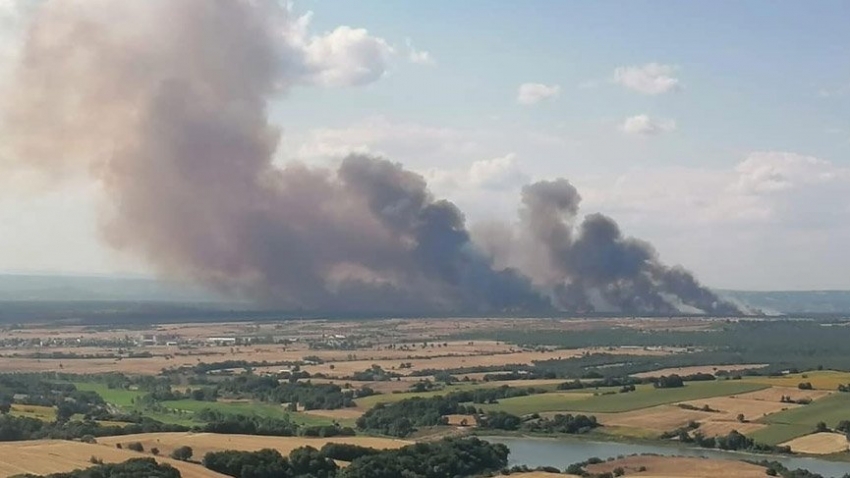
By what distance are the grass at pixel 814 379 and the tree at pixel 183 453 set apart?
155 ft

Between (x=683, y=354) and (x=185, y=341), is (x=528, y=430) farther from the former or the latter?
(x=185, y=341)

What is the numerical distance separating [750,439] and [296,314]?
113 metres

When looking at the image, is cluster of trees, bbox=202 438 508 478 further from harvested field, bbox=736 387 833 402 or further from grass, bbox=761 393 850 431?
harvested field, bbox=736 387 833 402

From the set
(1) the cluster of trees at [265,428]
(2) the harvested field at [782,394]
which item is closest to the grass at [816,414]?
(2) the harvested field at [782,394]

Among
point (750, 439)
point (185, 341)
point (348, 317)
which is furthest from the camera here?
point (348, 317)

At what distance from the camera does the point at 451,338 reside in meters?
132

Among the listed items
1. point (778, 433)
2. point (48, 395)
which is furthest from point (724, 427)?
point (48, 395)

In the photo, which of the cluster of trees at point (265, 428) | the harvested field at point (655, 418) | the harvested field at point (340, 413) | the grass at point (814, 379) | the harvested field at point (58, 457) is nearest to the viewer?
the harvested field at point (58, 457)

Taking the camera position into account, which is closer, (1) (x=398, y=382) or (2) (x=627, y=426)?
(2) (x=627, y=426)

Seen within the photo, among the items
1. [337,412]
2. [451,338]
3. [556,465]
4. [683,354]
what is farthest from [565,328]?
[556,465]

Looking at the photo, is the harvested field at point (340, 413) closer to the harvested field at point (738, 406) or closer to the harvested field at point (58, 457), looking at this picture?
the harvested field at point (738, 406)

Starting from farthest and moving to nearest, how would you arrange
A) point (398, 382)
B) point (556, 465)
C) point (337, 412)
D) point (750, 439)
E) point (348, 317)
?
point (348, 317) < point (398, 382) < point (337, 412) < point (750, 439) < point (556, 465)

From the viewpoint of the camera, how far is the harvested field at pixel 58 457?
4053cm

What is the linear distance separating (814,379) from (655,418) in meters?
21.6
